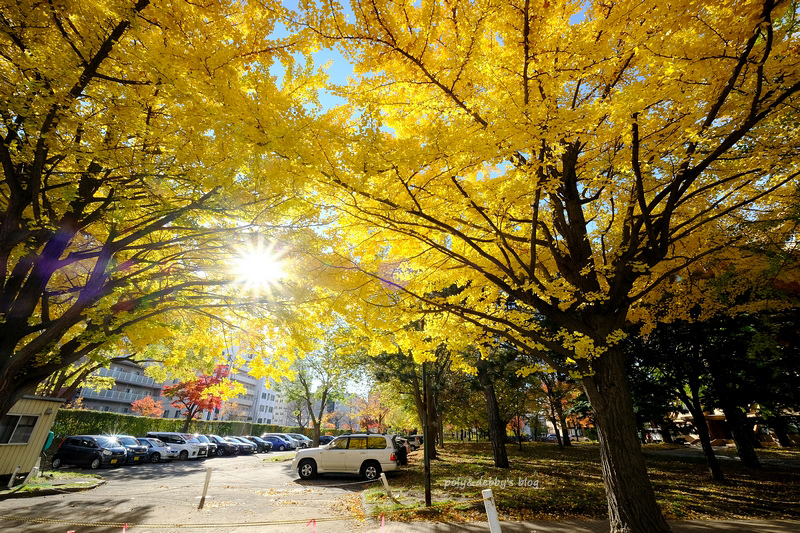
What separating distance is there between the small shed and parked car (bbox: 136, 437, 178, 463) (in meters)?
8.05

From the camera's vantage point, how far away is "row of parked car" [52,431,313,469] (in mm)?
14719

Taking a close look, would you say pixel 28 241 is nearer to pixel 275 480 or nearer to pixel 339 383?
pixel 275 480

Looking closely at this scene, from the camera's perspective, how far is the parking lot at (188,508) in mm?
6340

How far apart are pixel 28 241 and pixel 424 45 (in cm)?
675

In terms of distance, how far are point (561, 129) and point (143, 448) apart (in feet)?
76.1

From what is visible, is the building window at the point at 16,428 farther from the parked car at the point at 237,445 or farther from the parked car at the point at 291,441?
the parked car at the point at 291,441

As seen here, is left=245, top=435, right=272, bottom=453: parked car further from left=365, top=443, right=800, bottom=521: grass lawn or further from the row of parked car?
left=365, top=443, right=800, bottom=521: grass lawn

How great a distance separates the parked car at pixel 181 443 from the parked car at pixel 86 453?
16.3 ft

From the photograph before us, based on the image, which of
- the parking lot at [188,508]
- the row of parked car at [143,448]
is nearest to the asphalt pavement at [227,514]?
the parking lot at [188,508]

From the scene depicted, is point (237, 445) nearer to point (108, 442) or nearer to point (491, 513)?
point (108, 442)

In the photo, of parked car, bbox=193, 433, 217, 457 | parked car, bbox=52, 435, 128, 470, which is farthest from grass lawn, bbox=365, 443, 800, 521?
parked car, bbox=193, 433, 217, 457

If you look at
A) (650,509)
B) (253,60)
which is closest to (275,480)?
(650,509)

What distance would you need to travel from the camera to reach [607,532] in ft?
17.9

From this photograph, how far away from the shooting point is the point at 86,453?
14.7 m
